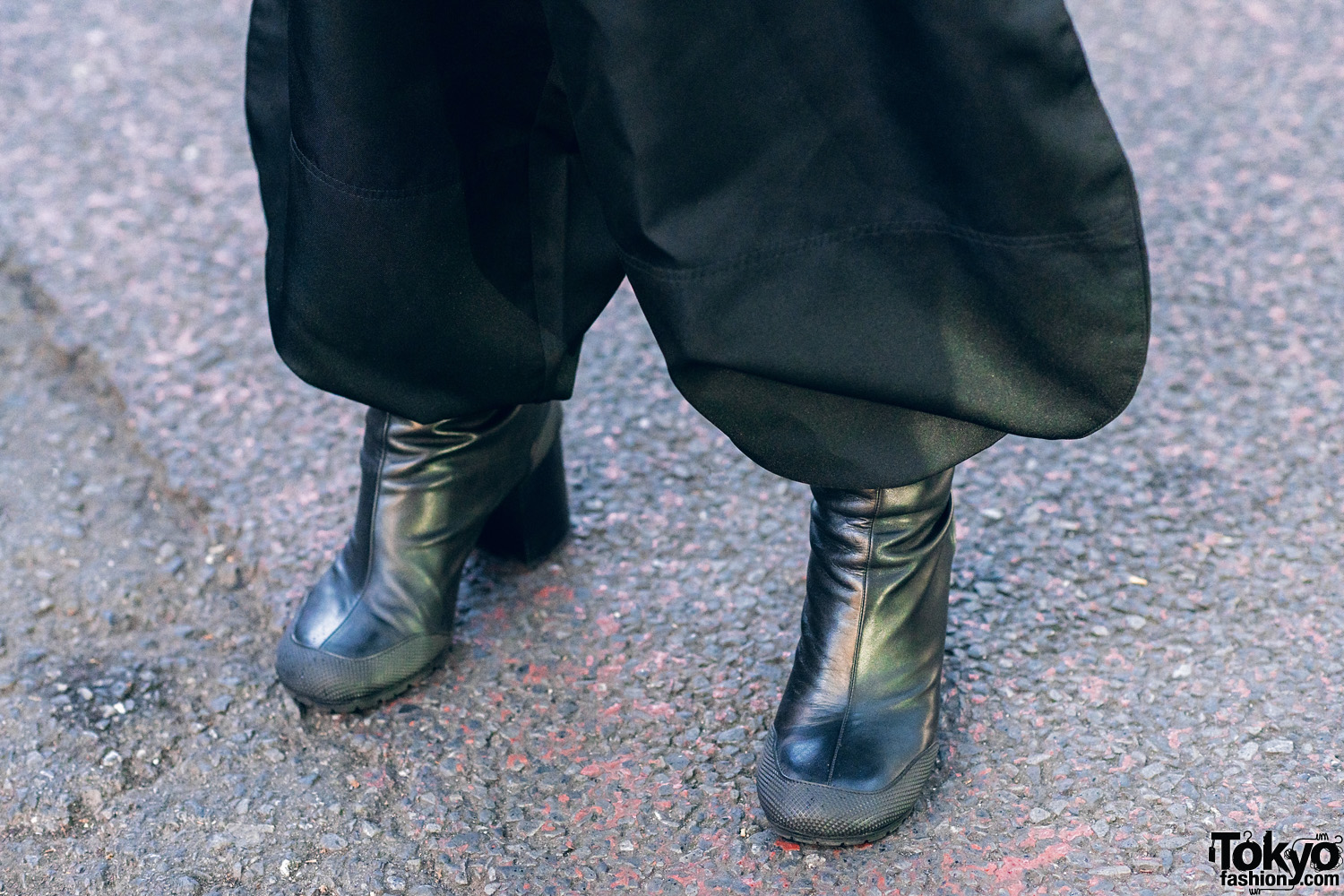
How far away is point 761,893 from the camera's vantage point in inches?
48.3

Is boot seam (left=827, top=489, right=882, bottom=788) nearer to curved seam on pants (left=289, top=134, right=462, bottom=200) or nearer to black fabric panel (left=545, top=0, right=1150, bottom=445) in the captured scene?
black fabric panel (left=545, top=0, right=1150, bottom=445)

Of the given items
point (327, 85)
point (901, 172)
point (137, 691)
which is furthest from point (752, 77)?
point (137, 691)

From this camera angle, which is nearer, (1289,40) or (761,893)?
(761,893)

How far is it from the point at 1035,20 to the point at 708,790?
0.84 meters

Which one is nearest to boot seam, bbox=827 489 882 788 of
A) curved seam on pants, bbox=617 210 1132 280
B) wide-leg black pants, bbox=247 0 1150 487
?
wide-leg black pants, bbox=247 0 1150 487

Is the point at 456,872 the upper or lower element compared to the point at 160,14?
upper

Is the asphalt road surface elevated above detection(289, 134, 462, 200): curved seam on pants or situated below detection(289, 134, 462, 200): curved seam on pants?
below

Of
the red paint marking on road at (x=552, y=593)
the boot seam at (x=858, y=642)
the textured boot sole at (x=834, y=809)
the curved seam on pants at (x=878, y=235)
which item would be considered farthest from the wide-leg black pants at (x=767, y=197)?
the red paint marking on road at (x=552, y=593)

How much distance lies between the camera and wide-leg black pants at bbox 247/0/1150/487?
931 millimetres

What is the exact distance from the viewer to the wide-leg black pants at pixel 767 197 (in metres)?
0.93

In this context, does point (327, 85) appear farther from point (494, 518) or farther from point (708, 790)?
point (708, 790)

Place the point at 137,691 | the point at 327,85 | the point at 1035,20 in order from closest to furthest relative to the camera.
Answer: the point at 1035,20 → the point at 327,85 → the point at 137,691

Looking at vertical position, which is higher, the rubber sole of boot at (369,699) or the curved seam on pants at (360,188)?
the curved seam on pants at (360,188)

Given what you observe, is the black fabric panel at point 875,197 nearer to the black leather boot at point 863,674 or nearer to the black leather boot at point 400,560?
the black leather boot at point 863,674
